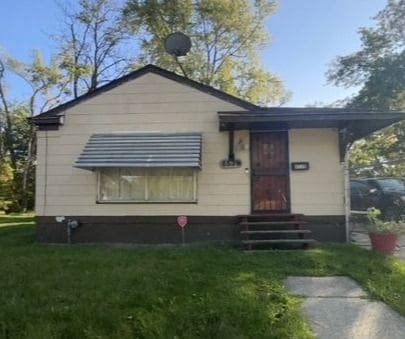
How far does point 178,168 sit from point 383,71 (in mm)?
12340

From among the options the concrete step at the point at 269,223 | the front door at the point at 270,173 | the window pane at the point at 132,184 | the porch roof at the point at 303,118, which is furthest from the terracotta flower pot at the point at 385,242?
the window pane at the point at 132,184

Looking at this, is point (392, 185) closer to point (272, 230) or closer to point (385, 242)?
point (385, 242)

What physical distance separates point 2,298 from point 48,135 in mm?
5644

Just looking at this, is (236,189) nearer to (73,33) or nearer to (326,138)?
(326,138)

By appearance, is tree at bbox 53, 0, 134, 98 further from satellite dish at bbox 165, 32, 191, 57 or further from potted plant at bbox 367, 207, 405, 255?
potted plant at bbox 367, 207, 405, 255

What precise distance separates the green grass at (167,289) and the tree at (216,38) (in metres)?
18.7

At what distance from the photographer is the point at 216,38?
2594 centimetres

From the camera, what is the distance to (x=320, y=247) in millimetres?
8906

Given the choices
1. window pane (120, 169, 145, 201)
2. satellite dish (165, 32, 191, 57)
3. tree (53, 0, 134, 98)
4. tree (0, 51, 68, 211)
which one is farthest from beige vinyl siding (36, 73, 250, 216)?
tree (0, 51, 68, 211)

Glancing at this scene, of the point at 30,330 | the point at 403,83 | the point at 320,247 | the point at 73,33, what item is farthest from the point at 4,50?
the point at 30,330

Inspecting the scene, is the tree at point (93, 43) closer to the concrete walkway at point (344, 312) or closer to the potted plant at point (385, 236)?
the potted plant at point (385, 236)

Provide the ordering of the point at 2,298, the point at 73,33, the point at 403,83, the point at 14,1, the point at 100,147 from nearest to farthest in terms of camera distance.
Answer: the point at 2,298 < the point at 100,147 < the point at 14,1 < the point at 403,83 < the point at 73,33

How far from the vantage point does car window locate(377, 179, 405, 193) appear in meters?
14.0

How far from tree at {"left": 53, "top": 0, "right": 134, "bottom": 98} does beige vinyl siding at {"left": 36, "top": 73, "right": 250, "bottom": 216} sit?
58.4 ft
